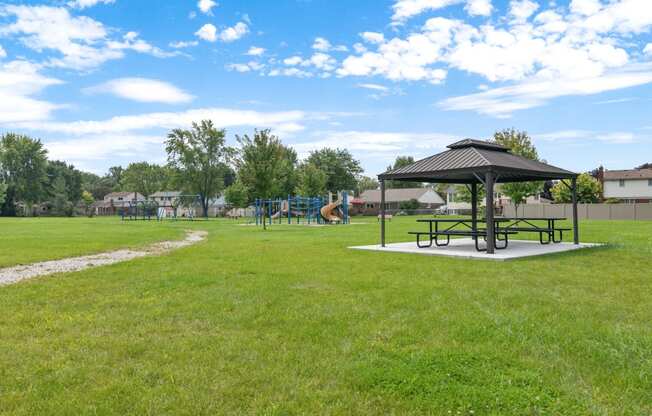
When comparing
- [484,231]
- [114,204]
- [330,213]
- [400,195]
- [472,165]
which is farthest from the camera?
[114,204]

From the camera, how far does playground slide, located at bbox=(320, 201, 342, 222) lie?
36.2 metres

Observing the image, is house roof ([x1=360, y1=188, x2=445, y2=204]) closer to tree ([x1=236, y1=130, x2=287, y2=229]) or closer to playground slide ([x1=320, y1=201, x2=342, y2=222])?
playground slide ([x1=320, y1=201, x2=342, y2=222])

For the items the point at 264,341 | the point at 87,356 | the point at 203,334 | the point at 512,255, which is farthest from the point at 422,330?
the point at 512,255

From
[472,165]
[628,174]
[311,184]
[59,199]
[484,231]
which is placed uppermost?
[628,174]

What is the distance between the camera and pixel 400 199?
266 ft

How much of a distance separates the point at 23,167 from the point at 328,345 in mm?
85312

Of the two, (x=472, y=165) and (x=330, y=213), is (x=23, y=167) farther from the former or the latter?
(x=472, y=165)

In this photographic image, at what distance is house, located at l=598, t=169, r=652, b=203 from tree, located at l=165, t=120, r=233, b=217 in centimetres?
4510

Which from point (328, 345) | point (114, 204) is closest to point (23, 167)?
point (114, 204)

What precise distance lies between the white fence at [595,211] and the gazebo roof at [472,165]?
98.4 feet

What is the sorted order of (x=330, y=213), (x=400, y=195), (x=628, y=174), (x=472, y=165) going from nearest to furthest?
1. (x=472, y=165)
2. (x=330, y=213)
3. (x=628, y=174)
4. (x=400, y=195)

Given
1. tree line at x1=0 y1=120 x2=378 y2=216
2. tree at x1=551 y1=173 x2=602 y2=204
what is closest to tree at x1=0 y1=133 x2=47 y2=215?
tree line at x1=0 y1=120 x2=378 y2=216

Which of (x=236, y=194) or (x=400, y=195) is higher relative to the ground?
(x=236, y=194)

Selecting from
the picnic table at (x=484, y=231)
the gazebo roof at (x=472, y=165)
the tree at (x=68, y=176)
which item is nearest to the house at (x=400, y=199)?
Result: the tree at (x=68, y=176)
